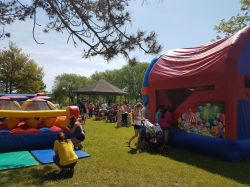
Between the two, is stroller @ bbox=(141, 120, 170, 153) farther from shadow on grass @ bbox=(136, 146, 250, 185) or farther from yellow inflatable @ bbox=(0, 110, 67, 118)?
yellow inflatable @ bbox=(0, 110, 67, 118)

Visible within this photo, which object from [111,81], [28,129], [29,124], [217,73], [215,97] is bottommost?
[28,129]

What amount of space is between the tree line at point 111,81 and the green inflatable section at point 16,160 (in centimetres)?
4622

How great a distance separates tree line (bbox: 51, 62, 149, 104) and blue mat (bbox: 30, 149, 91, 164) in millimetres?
45829

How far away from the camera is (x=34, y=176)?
4.45m

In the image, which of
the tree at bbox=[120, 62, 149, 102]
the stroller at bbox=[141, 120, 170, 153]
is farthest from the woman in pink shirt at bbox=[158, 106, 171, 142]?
the tree at bbox=[120, 62, 149, 102]

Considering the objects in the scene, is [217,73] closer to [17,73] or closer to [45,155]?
[45,155]

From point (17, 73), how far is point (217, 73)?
24413 mm

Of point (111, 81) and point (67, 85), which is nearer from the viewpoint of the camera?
point (111, 81)

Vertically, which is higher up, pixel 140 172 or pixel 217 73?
pixel 217 73

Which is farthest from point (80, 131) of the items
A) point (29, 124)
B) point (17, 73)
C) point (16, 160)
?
point (17, 73)

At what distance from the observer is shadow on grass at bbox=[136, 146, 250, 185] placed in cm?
471

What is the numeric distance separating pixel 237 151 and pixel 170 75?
3142 mm

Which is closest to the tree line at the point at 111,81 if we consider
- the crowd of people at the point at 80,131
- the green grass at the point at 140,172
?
the crowd of people at the point at 80,131

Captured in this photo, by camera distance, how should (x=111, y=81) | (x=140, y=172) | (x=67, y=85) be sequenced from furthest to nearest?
1. (x=67, y=85)
2. (x=111, y=81)
3. (x=140, y=172)
